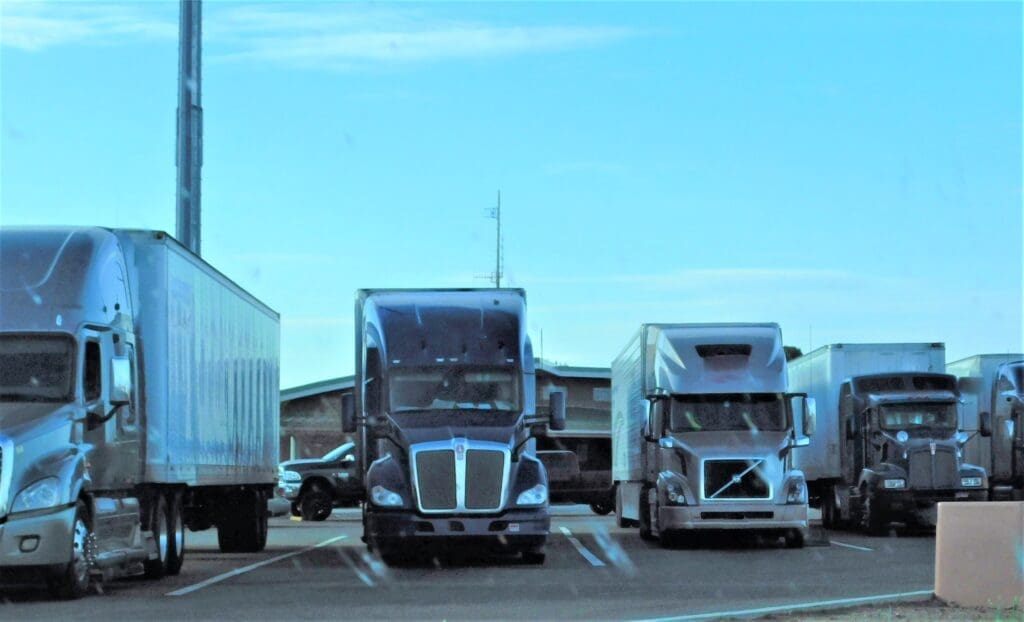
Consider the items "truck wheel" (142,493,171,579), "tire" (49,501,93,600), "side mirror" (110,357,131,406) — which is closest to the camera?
"tire" (49,501,93,600)

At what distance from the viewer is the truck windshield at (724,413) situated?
28641 millimetres

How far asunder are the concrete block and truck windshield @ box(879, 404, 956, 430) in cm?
1760

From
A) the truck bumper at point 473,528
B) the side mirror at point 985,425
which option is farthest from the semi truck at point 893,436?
the truck bumper at point 473,528

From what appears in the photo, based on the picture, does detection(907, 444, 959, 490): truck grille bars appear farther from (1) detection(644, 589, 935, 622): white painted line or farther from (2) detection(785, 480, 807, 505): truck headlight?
(1) detection(644, 589, 935, 622): white painted line

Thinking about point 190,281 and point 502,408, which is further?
point 502,408

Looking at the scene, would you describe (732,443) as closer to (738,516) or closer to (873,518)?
(738,516)

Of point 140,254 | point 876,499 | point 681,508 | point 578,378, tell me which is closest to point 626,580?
point 140,254

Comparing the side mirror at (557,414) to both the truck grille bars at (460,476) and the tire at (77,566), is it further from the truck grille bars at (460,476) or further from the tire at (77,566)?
the tire at (77,566)

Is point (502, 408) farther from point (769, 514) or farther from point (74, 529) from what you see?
point (74, 529)

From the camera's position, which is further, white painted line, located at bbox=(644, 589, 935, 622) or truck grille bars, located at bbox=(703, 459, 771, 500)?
truck grille bars, located at bbox=(703, 459, 771, 500)

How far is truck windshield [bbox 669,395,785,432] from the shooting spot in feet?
94.0

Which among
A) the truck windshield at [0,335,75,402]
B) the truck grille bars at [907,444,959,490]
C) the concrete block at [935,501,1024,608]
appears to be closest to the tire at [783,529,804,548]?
the truck grille bars at [907,444,959,490]

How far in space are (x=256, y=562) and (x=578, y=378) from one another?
4203 cm

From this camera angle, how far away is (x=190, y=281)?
2145 cm
